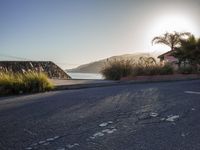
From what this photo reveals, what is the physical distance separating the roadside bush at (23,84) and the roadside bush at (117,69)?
5301 millimetres

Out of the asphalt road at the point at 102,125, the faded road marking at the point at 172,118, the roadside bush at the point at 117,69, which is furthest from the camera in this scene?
the roadside bush at the point at 117,69

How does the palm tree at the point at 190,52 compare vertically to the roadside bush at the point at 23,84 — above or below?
above

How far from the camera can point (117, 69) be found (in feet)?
43.8

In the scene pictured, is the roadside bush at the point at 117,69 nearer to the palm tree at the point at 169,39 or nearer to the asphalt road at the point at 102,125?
the asphalt road at the point at 102,125

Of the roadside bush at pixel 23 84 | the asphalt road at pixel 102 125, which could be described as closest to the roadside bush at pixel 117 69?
the roadside bush at pixel 23 84

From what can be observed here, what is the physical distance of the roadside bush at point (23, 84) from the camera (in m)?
7.74

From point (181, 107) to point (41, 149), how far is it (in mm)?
2866

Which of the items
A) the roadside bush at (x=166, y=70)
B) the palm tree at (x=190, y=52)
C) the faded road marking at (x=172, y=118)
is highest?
the palm tree at (x=190, y=52)

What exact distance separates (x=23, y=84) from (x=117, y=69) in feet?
20.5

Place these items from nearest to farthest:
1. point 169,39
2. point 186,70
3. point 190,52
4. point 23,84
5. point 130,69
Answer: point 23,84, point 130,69, point 186,70, point 190,52, point 169,39

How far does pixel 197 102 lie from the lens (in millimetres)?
5371

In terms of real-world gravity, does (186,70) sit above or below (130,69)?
below

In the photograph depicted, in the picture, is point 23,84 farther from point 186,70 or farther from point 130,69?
point 186,70

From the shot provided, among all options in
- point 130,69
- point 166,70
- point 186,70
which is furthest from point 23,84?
point 186,70
